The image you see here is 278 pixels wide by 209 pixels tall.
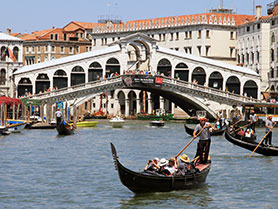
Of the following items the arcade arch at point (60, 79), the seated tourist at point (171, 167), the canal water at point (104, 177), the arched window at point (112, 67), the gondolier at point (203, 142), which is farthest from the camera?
the arched window at point (112, 67)

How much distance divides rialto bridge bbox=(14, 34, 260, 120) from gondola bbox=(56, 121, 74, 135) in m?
11.7

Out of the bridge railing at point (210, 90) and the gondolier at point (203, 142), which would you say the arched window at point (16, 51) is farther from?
the gondolier at point (203, 142)

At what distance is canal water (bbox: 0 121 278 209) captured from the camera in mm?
16219

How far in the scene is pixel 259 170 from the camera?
69.1 ft

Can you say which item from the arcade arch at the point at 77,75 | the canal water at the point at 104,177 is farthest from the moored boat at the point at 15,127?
the arcade arch at the point at 77,75

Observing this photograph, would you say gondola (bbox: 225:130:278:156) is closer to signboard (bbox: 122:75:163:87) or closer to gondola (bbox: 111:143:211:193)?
gondola (bbox: 111:143:211:193)

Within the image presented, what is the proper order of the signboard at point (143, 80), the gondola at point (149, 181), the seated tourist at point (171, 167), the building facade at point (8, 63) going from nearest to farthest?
the gondola at point (149, 181) < the seated tourist at point (171, 167) < the signboard at point (143, 80) < the building facade at point (8, 63)

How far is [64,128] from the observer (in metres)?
34.0

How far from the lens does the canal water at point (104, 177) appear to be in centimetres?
1622

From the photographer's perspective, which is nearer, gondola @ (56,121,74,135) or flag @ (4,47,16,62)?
gondola @ (56,121,74,135)

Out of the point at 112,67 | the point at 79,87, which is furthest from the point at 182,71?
the point at 79,87

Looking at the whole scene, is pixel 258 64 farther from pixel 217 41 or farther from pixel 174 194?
pixel 174 194

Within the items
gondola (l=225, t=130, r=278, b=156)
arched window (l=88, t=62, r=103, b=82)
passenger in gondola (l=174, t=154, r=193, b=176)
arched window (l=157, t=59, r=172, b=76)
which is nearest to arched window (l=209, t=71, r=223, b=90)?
arched window (l=157, t=59, r=172, b=76)

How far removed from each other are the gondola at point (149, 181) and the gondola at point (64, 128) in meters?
17.4
